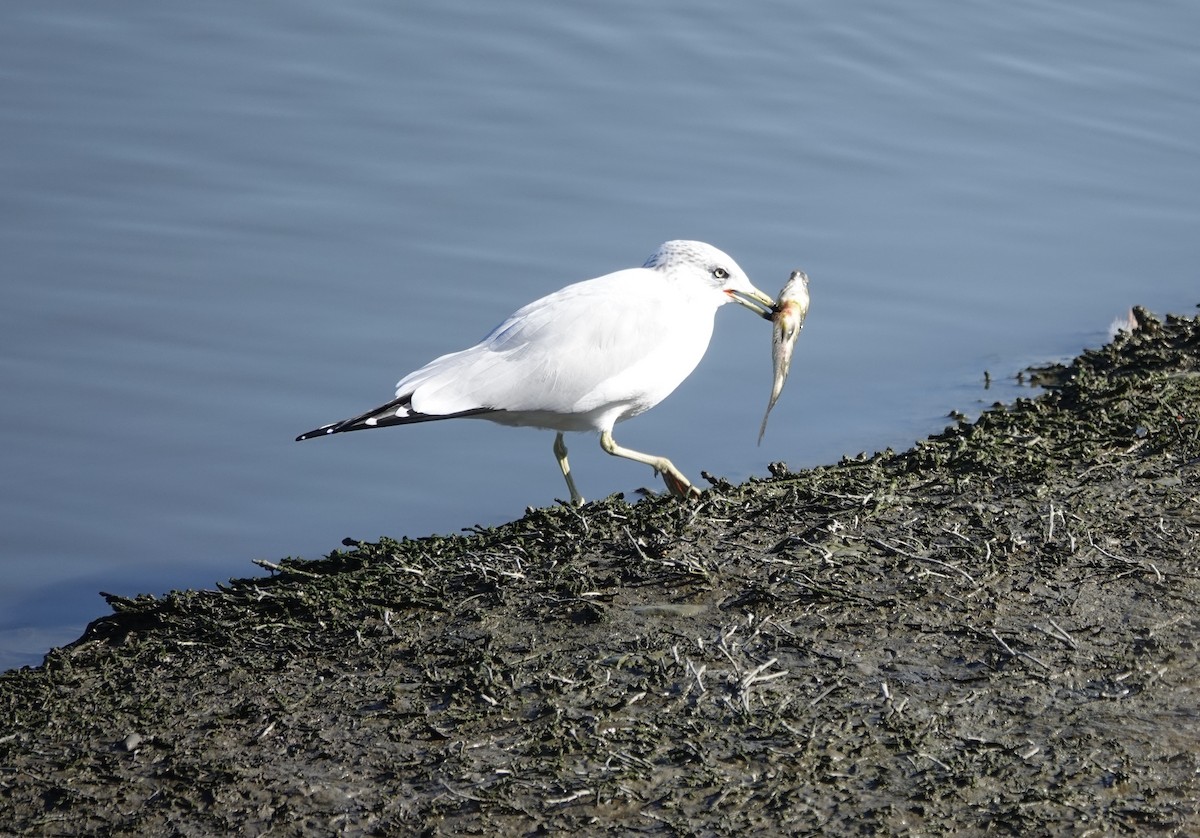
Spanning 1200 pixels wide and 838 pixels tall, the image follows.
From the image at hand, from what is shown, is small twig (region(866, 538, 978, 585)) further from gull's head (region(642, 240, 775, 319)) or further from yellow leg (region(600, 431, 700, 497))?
gull's head (region(642, 240, 775, 319))

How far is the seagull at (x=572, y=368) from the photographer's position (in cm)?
614

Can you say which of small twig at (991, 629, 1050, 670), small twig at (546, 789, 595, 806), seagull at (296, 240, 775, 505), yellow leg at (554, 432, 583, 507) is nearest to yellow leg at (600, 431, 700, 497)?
seagull at (296, 240, 775, 505)

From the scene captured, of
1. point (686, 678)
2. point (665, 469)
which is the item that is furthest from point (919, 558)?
point (665, 469)

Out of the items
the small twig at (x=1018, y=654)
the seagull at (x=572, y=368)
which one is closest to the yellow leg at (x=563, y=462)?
the seagull at (x=572, y=368)

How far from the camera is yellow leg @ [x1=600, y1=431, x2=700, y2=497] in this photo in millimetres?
6129

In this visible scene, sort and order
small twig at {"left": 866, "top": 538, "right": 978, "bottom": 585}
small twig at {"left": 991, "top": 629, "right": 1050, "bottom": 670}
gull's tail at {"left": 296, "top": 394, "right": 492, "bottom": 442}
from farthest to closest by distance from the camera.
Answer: gull's tail at {"left": 296, "top": 394, "right": 492, "bottom": 442} < small twig at {"left": 866, "top": 538, "right": 978, "bottom": 585} < small twig at {"left": 991, "top": 629, "right": 1050, "bottom": 670}

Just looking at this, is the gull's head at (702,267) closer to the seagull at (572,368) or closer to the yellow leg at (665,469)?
the seagull at (572,368)

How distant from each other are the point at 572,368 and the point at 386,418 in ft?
2.58

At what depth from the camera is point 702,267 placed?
22.0 feet

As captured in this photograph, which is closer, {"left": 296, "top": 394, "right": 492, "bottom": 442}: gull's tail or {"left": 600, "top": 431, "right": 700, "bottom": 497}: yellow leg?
{"left": 296, "top": 394, "right": 492, "bottom": 442}: gull's tail

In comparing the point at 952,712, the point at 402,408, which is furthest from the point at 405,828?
the point at 402,408

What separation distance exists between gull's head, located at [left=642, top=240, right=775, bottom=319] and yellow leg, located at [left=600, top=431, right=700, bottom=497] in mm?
785

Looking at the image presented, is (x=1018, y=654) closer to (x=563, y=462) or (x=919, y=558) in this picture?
(x=919, y=558)

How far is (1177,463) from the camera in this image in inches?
216
